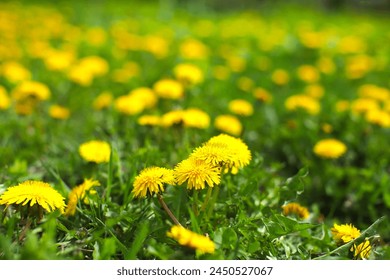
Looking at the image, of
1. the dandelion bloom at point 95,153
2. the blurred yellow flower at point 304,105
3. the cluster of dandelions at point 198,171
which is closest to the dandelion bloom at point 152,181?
the cluster of dandelions at point 198,171

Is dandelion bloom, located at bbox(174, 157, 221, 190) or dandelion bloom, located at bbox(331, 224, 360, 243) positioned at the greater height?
dandelion bloom, located at bbox(174, 157, 221, 190)

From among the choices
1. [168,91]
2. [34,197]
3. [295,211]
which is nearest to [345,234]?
[295,211]

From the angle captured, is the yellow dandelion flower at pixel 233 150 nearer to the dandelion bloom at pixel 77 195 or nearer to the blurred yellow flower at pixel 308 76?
the dandelion bloom at pixel 77 195

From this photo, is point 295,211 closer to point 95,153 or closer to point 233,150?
point 233,150

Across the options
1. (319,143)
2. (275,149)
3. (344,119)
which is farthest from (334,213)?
(344,119)

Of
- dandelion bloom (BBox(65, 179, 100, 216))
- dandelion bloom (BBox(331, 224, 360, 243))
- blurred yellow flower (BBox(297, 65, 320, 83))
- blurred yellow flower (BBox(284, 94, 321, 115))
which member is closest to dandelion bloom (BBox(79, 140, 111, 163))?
dandelion bloom (BBox(65, 179, 100, 216))

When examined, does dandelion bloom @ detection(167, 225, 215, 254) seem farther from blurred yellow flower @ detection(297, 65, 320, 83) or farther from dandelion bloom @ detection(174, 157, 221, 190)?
blurred yellow flower @ detection(297, 65, 320, 83)

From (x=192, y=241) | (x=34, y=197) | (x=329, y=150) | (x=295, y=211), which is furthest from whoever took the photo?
(x=329, y=150)
